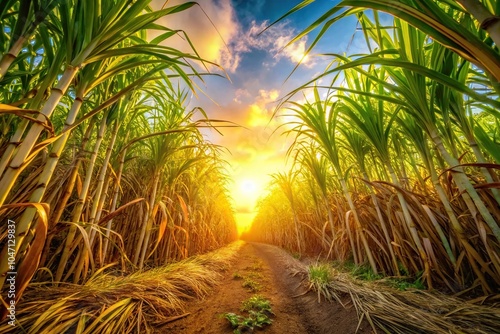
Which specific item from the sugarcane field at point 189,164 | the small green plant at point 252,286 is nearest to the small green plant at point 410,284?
the sugarcane field at point 189,164

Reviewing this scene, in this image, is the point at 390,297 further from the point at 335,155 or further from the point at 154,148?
the point at 154,148

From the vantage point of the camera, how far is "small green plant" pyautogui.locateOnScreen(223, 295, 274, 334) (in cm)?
125

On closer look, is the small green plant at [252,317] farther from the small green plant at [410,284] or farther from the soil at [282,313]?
the small green plant at [410,284]

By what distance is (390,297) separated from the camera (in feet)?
3.91

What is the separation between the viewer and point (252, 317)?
4.47 feet

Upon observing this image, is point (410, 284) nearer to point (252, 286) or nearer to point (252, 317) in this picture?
point (252, 317)

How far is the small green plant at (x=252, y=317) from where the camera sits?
125 cm

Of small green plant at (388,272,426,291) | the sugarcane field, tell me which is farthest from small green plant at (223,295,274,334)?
small green plant at (388,272,426,291)

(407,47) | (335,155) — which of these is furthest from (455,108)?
(335,155)

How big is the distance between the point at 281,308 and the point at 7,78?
7.49 ft

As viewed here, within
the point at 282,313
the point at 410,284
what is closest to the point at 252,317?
the point at 282,313

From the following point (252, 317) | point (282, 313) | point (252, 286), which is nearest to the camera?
point (252, 317)

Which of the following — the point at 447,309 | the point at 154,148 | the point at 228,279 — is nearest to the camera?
the point at 447,309

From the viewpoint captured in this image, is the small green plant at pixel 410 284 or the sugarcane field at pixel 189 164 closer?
the sugarcane field at pixel 189 164
